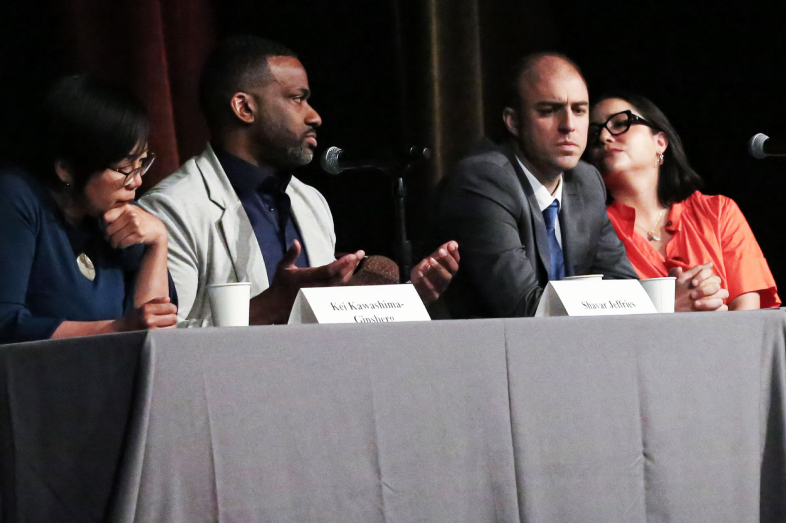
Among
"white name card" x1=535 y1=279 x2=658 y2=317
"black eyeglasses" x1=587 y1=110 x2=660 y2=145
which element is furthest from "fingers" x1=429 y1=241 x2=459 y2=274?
"black eyeglasses" x1=587 y1=110 x2=660 y2=145

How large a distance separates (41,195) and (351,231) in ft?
3.16

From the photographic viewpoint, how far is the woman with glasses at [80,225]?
6.21 ft

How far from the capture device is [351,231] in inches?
106

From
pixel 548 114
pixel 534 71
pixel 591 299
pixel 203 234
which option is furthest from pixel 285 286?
pixel 534 71

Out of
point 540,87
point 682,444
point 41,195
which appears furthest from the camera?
point 540,87

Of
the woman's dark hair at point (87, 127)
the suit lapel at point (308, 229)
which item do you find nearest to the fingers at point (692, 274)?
the suit lapel at point (308, 229)

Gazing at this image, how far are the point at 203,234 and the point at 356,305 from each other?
34.4 inches

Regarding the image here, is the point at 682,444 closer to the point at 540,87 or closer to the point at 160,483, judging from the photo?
the point at 160,483

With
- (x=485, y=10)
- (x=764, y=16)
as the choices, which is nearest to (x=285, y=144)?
(x=485, y=10)

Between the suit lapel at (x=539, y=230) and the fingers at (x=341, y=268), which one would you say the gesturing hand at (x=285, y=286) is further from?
the suit lapel at (x=539, y=230)

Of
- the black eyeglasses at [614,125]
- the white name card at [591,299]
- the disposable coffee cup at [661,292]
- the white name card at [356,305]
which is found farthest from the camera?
the black eyeglasses at [614,125]

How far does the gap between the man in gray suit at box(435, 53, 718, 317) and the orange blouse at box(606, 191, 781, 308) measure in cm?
17

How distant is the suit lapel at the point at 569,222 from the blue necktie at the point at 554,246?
0.01m

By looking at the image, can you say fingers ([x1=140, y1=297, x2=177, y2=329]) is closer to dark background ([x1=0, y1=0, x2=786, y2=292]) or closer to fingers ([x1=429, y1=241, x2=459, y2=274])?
fingers ([x1=429, y1=241, x2=459, y2=274])
